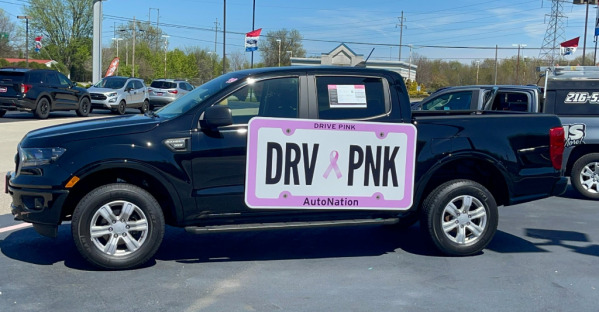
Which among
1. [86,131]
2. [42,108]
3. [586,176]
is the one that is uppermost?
[86,131]

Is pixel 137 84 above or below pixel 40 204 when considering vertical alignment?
above

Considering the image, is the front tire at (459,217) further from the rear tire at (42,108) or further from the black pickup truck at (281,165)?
the rear tire at (42,108)

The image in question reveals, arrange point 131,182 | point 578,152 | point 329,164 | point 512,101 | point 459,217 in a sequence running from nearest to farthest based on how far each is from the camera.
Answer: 1. point 131,182
2. point 329,164
3. point 459,217
4. point 578,152
5. point 512,101

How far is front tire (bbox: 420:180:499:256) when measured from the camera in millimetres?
6078

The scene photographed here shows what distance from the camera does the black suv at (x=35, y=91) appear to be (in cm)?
2105

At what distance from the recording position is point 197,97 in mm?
5918

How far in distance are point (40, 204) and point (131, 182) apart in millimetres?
784

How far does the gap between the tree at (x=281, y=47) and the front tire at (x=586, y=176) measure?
6042 centimetres

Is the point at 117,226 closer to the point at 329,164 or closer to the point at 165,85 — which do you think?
the point at 329,164

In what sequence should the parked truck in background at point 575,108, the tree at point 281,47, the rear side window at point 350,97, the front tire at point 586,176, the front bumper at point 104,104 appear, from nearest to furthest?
the rear side window at point 350,97
the parked truck in background at point 575,108
the front tire at point 586,176
the front bumper at point 104,104
the tree at point 281,47

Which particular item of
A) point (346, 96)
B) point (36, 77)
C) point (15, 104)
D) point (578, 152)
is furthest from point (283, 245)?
point (36, 77)

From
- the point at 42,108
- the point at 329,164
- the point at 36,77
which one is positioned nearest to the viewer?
the point at 329,164

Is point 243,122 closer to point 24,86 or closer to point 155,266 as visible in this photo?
point 155,266

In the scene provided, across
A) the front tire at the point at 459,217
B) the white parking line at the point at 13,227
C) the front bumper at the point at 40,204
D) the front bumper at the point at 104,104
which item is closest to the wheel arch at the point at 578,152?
the front tire at the point at 459,217
